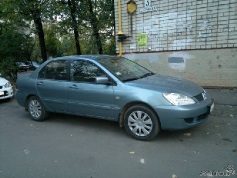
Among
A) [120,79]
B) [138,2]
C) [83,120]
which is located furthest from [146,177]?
[138,2]

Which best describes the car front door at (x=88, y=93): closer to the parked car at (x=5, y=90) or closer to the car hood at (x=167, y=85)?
the car hood at (x=167, y=85)

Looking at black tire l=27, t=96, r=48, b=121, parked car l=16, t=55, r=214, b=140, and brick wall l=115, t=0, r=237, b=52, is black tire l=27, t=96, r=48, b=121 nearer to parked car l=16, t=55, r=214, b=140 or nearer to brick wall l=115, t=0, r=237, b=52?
parked car l=16, t=55, r=214, b=140

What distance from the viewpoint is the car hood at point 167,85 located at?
4.72 m

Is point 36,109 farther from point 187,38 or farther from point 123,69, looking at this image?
point 187,38

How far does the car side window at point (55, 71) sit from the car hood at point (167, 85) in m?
1.75

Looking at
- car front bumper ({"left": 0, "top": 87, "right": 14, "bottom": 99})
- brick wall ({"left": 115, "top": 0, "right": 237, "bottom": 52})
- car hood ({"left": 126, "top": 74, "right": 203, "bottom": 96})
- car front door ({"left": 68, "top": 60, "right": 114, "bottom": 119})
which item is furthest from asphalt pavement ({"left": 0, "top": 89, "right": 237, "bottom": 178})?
brick wall ({"left": 115, "top": 0, "right": 237, "bottom": 52})

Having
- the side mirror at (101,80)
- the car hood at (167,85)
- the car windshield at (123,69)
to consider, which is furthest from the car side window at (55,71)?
the car hood at (167,85)

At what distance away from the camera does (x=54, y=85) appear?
5977 mm

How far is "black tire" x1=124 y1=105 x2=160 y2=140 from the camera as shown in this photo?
468 centimetres

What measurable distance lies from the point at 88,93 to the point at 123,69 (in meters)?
0.91

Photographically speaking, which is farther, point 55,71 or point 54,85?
point 55,71

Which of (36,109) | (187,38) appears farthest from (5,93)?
(187,38)

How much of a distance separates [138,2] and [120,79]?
5925mm

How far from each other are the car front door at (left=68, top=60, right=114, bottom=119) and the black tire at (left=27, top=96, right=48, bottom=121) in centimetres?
96
